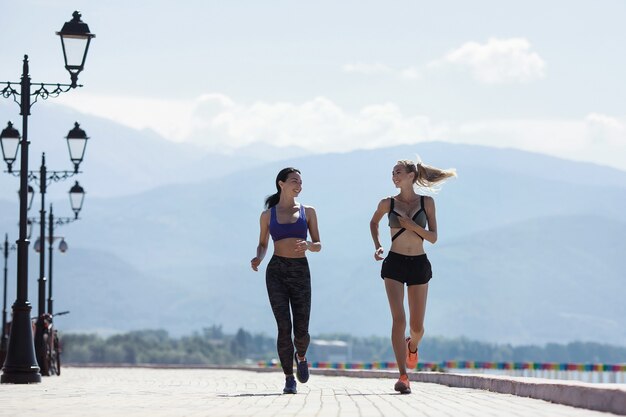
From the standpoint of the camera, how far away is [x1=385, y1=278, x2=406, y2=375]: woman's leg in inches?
579

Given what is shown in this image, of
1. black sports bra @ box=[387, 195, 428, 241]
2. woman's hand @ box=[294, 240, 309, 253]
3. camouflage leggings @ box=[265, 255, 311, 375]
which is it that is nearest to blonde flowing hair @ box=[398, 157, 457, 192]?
black sports bra @ box=[387, 195, 428, 241]

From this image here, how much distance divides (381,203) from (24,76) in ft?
26.5

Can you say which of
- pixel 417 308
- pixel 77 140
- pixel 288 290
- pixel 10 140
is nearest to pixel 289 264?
pixel 288 290

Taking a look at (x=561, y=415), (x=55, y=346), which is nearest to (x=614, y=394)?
(x=561, y=415)

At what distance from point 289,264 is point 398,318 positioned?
1171 millimetres

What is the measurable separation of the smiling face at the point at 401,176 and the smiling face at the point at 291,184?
0.94 meters

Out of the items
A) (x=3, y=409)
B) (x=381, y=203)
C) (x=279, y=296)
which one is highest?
(x=381, y=203)

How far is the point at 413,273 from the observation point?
1490 centimetres

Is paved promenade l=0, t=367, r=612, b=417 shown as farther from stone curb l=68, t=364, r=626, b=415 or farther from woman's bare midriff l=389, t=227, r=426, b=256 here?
woman's bare midriff l=389, t=227, r=426, b=256

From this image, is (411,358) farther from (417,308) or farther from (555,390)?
(555,390)

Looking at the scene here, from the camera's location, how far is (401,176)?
593 inches

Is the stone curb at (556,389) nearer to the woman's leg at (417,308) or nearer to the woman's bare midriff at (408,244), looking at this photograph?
the woman's leg at (417,308)

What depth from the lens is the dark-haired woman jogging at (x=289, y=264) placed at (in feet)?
48.6

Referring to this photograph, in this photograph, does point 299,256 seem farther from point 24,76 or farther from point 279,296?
point 24,76
